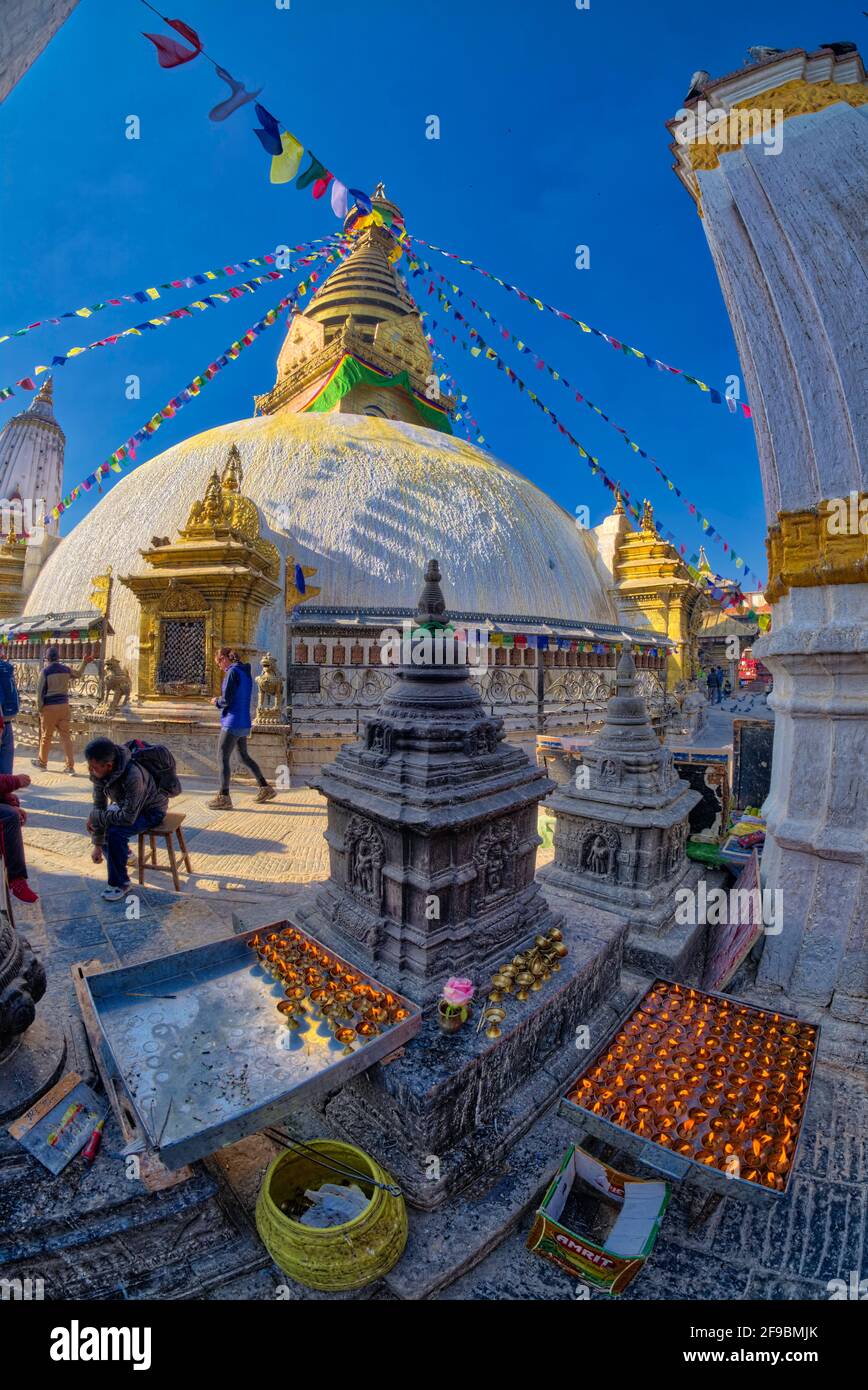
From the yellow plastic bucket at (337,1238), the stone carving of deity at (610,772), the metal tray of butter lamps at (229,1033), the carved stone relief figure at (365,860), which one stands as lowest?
the yellow plastic bucket at (337,1238)

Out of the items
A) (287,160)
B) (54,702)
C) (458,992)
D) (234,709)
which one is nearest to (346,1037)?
(458,992)

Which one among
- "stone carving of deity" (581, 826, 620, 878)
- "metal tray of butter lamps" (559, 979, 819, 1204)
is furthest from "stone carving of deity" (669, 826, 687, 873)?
"metal tray of butter lamps" (559, 979, 819, 1204)

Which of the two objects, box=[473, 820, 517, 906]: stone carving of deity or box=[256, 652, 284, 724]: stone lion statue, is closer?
box=[473, 820, 517, 906]: stone carving of deity

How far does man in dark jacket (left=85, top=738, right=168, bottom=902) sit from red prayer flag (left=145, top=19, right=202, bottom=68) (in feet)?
23.1

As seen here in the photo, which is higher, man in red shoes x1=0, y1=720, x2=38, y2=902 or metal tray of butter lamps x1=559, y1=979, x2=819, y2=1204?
man in red shoes x1=0, y1=720, x2=38, y2=902

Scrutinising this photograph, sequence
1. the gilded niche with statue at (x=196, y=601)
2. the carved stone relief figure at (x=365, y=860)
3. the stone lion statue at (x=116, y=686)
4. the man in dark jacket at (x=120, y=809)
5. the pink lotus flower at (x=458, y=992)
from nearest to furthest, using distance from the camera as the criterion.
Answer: the pink lotus flower at (x=458, y=992)
the carved stone relief figure at (x=365, y=860)
the man in dark jacket at (x=120, y=809)
the gilded niche with statue at (x=196, y=601)
the stone lion statue at (x=116, y=686)

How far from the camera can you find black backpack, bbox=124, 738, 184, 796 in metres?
4.16

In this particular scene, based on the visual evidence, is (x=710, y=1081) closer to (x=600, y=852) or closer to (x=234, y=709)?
(x=600, y=852)

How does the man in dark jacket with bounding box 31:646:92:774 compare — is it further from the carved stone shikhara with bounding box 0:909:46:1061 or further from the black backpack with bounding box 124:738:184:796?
the carved stone shikhara with bounding box 0:909:46:1061

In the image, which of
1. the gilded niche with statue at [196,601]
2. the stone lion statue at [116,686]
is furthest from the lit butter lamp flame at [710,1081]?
the stone lion statue at [116,686]

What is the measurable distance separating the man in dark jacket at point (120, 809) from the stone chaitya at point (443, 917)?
156 cm

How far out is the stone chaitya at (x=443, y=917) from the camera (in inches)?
91.4

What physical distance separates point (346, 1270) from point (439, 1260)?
37 cm

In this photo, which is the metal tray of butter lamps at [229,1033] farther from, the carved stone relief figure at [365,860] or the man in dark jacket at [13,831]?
the man in dark jacket at [13,831]
